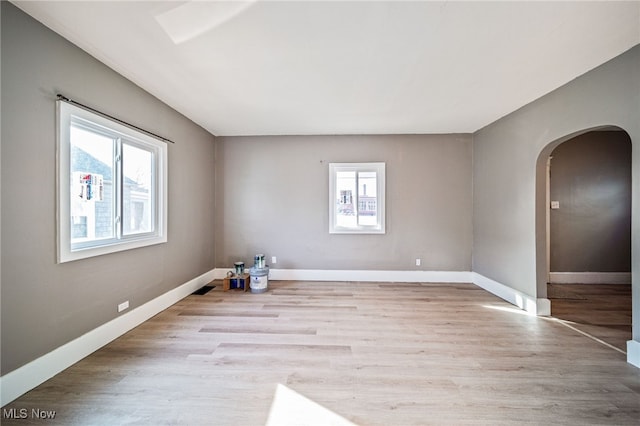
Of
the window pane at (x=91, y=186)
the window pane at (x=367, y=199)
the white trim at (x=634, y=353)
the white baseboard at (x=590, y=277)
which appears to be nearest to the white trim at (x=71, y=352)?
the window pane at (x=91, y=186)

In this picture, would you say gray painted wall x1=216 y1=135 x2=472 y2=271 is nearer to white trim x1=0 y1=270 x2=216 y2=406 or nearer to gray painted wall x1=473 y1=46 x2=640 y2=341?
gray painted wall x1=473 y1=46 x2=640 y2=341

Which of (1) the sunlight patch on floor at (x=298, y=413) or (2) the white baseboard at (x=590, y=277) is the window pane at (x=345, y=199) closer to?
(1) the sunlight patch on floor at (x=298, y=413)

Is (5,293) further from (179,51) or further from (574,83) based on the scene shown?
(574,83)

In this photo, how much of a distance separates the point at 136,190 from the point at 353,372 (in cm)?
301

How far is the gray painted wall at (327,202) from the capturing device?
466cm

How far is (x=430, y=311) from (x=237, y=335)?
237cm

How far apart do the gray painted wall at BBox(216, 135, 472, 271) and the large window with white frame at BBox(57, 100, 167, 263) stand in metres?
1.57

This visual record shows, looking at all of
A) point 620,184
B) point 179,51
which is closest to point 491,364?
point 179,51

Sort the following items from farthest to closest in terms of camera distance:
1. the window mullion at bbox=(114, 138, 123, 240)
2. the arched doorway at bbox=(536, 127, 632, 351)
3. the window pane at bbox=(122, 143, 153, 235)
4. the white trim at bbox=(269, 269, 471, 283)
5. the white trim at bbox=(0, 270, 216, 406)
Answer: the white trim at bbox=(269, 269, 471, 283) < the arched doorway at bbox=(536, 127, 632, 351) < the window pane at bbox=(122, 143, 153, 235) < the window mullion at bbox=(114, 138, 123, 240) < the white trim at bbox=(0, 270, 216, 406)

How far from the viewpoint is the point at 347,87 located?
2855mm

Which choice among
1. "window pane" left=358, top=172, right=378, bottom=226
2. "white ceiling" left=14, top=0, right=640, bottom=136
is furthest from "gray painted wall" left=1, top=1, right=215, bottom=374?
"window pane" left=358, top=172, right=378, bottom=226

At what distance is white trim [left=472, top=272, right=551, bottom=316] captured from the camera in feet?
10.5

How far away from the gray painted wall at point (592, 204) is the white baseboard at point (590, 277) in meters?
0.07

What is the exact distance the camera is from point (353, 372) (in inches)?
80.7
